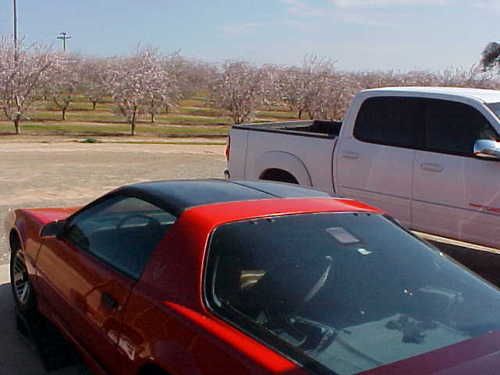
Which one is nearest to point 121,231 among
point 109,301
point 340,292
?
point 109,301

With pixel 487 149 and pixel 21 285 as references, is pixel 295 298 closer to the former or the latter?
pixel 21 285

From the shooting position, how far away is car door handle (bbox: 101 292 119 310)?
307 cm

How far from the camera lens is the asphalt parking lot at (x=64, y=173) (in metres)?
4.41

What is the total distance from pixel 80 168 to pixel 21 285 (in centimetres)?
953

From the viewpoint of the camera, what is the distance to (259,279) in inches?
106

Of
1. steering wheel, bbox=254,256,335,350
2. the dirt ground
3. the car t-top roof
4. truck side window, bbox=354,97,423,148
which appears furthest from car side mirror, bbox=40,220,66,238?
truck side window, bbox=354,97,423,148

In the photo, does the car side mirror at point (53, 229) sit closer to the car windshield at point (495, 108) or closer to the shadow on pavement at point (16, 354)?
the shadow on pavement at point (16, 354)

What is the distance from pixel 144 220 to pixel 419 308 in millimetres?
1560

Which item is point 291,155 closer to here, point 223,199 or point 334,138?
point 334,138

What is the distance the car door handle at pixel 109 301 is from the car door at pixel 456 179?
404 cm

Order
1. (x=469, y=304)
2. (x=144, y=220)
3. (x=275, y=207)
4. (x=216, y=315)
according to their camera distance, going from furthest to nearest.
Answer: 1. (x=144, y=220)
2. (x=275, y=207)
3. (x=469, y=304)
4. (x=216, y=315)

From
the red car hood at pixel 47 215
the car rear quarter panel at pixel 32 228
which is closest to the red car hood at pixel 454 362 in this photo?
the car rear quarter panel at pixel 32 228

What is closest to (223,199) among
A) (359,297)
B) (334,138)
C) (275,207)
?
(275,207)

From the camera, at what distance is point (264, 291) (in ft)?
8.61
